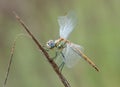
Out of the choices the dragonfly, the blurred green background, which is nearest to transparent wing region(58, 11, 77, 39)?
the dragonfly

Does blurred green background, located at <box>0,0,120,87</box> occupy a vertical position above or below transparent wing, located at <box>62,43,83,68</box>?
above

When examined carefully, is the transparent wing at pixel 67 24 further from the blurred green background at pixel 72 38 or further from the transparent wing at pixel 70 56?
the blurred green background at pixel 72 38

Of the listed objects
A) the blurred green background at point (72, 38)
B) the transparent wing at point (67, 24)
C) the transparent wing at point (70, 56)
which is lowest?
the transparent wing at point (70, 56)

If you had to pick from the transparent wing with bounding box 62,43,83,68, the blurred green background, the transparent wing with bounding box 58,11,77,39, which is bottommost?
the transparent wing with bounding box 62,43,83,68

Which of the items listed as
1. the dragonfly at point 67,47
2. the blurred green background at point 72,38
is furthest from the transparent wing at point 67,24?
the blurred green background at point 72,38

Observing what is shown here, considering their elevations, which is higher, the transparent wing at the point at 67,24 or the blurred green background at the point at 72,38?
the blurred green background at the point at 72,38

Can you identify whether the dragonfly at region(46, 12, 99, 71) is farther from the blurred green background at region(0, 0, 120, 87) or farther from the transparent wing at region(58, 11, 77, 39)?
the blurred green background at region(0, 0, 120, 87)

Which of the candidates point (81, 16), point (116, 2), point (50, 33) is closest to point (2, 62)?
point (50, 33)

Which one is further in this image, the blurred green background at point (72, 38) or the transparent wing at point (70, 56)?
the blurred green background at point (72, 38)
